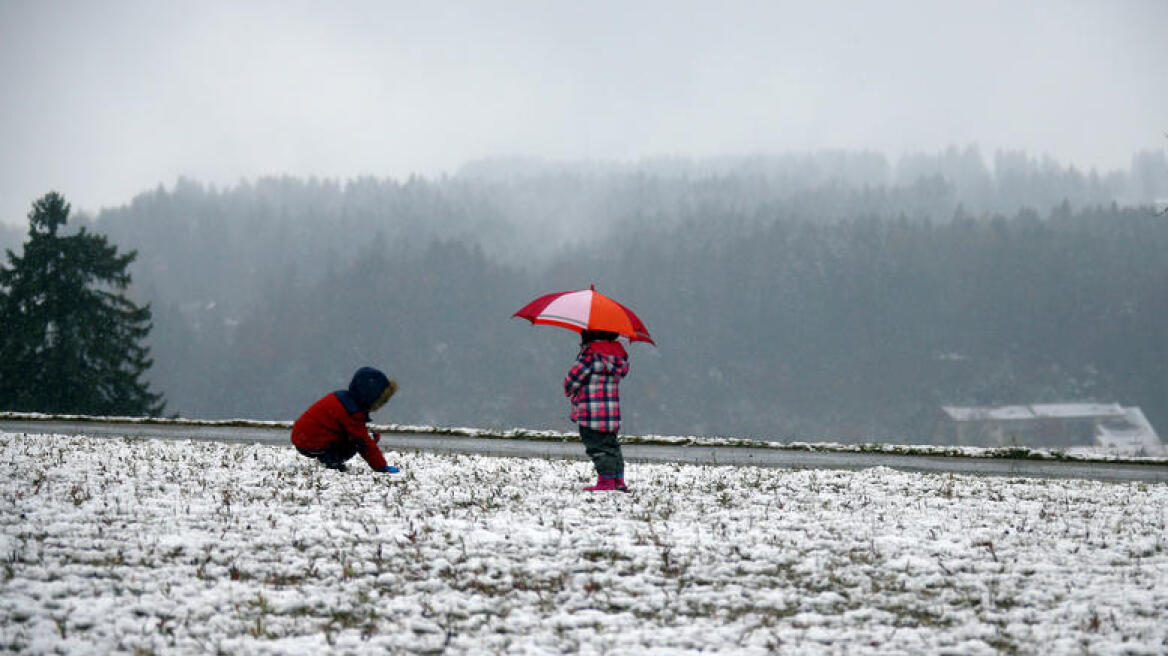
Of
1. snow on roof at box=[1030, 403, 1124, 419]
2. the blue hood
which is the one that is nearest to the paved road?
the blue hood

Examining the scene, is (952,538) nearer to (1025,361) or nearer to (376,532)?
(376,532)

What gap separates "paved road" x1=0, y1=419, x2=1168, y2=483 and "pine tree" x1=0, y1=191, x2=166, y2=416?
26090 mm

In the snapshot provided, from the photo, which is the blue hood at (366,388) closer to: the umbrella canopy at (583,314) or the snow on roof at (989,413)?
the umbrella canopy at (583,314)

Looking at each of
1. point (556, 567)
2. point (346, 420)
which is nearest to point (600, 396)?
point (346, 420)

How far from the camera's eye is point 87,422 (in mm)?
20844

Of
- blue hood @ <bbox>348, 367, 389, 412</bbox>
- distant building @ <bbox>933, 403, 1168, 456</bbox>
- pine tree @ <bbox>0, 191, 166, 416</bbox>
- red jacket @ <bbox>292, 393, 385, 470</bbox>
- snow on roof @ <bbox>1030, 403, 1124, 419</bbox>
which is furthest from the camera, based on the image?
snow on roof @ <bbox>1030, 403, 1124, 419</bbox>

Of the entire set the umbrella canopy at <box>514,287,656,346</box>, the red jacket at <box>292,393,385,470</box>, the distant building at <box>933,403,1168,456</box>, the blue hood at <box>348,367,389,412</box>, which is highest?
the umbrella canopy at <box>514,287,656,346</box>

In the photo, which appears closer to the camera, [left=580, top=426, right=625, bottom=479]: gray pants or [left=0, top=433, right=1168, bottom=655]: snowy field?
[left=0, top=433, right=1168, bottom=655]: snowy field

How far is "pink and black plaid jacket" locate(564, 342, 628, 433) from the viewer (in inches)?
422

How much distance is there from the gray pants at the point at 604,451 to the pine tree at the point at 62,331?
1523 inches

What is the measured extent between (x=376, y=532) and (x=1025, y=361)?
161 meters

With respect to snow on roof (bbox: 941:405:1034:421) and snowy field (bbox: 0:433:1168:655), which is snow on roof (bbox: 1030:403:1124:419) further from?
snowy field (bbox: 0:433:1168:655)

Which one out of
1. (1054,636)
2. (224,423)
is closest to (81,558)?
(1054,636)

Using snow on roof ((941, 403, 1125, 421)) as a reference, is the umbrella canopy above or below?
above
